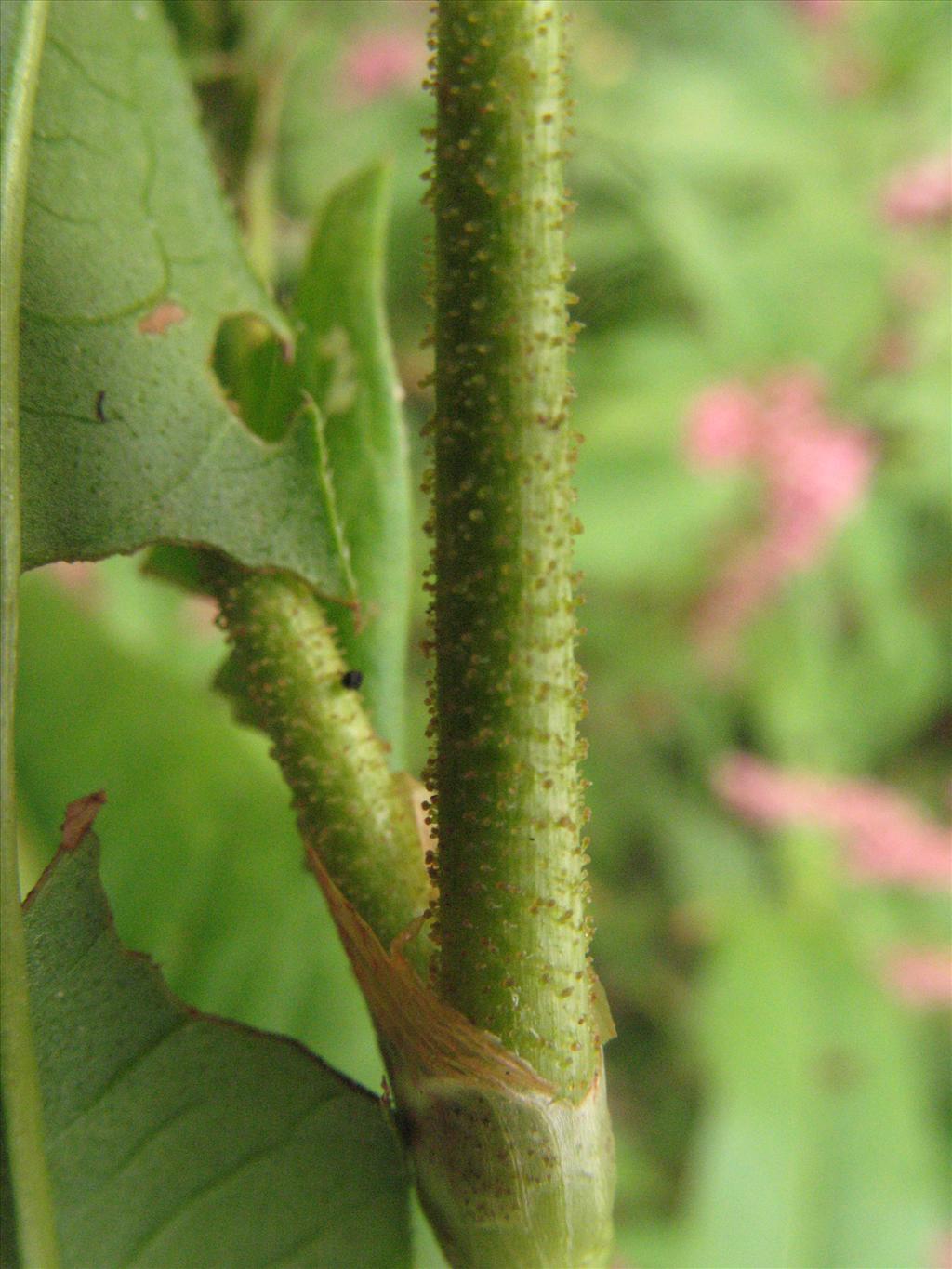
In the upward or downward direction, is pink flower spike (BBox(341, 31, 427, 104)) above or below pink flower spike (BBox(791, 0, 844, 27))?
below

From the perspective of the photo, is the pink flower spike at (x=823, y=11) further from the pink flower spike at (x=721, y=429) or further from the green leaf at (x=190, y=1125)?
the green leaf at (x=190, y=1125)

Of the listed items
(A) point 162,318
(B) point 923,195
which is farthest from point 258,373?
(B) point 923,195

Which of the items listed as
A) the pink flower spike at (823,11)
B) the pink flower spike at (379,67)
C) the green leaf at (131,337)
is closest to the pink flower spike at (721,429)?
the pink flower spike at (379,67)

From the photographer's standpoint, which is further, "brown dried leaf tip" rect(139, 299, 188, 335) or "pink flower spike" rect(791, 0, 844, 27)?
"pink flower spike" rect(791, 0, 844, 27)

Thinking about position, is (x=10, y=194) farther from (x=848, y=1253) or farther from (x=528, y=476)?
(x=848, y=1253)

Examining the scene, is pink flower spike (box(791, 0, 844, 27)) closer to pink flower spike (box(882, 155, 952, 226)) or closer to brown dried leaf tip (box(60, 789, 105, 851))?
pink flower spike (box(882, 155, 952, 226))

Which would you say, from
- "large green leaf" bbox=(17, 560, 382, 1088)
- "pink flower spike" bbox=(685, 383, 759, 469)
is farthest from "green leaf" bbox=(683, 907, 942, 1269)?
"large green leaf" bbox=(17, 560, 382, 1088)

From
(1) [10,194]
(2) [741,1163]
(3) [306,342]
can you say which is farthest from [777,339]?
(1) [10,194]
